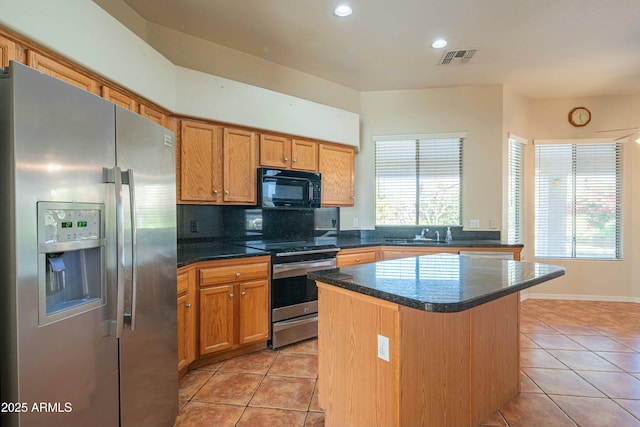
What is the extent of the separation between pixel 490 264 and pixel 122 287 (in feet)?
6.76

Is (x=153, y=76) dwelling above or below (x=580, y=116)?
below

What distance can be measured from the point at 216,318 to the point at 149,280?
1.11 m

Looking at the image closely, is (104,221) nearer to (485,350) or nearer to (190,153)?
(190,153)

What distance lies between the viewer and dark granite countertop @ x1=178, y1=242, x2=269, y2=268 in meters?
2.45

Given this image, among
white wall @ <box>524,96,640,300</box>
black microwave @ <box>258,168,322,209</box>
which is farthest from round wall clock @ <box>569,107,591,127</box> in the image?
black microwave @ <box>258,168,322,209</box>

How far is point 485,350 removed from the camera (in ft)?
6.24

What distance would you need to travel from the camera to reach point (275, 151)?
11.0ft

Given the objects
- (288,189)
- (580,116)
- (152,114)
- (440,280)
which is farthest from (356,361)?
(580,116)

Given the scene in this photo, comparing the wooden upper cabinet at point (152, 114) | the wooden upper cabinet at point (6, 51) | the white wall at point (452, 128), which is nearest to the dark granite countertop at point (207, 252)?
the wooden upper cabinet at point (152, 114)

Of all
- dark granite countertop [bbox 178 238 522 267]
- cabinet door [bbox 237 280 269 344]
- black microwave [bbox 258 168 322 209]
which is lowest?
cabinet door [bbox 237 280 269 344]

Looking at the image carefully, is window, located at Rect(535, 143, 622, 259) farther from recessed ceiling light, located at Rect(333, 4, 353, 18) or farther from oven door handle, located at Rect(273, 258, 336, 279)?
recessed ceiling light, located at Rect(333, 4, 353, 18)

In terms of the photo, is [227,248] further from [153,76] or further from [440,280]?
[440,280]

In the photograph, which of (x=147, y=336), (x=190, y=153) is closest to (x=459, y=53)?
(x=190, y=153)

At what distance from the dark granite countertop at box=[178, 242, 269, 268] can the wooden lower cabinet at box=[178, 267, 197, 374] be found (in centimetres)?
8
